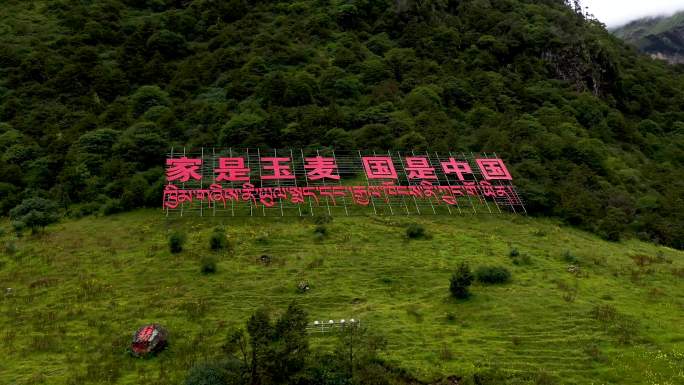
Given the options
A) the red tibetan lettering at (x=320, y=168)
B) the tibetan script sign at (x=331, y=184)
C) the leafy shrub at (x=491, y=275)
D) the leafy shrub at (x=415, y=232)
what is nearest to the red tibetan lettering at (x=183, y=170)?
the tibetan script sign at (x=331, y=184)

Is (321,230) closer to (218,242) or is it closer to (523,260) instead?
(218,242)

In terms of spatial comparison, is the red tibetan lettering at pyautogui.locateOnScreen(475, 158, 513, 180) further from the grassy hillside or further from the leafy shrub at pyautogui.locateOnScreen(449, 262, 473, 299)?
the leafy shrub at pyautogui.locateOnScreen(449, 262, 473, 299)

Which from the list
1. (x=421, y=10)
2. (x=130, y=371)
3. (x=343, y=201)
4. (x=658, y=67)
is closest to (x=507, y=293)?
(x=343, y=201)

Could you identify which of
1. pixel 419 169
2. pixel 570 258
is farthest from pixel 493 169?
pixel 570 258

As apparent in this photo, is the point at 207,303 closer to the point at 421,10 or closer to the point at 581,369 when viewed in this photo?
the point at 581,369

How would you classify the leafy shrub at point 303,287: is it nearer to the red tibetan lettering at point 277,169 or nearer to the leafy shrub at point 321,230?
A: the leafy shrub at point 321,230
